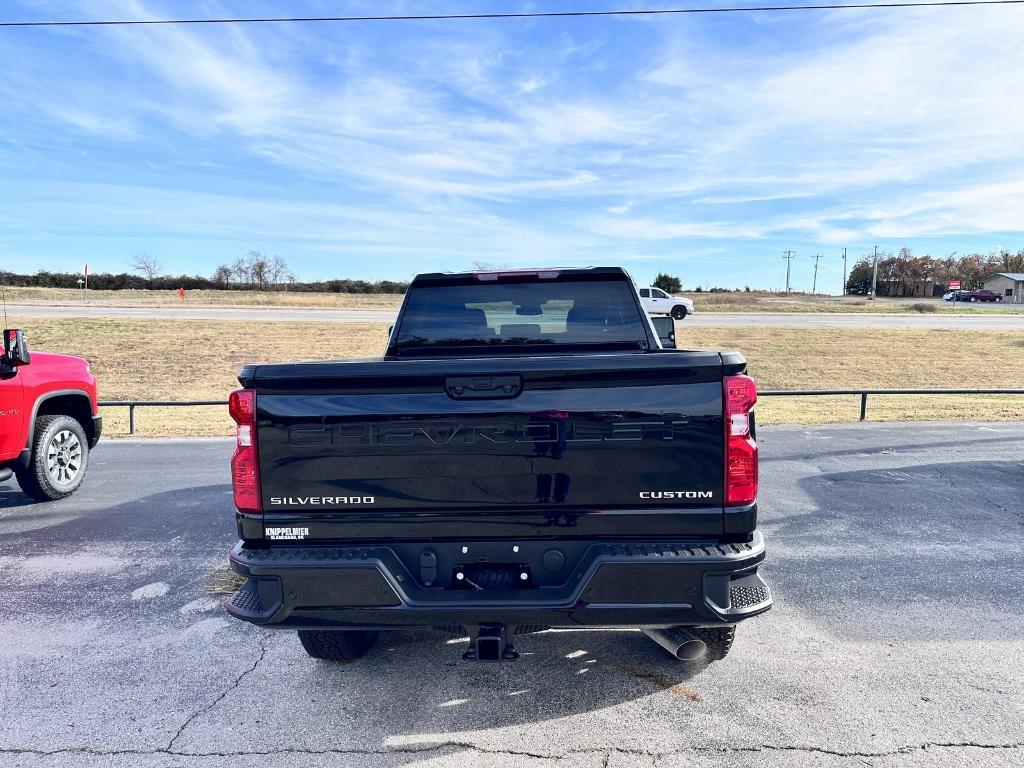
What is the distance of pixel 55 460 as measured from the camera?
7.02 m

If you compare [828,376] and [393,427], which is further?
[828,376]

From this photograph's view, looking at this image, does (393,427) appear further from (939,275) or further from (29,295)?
(939,275)

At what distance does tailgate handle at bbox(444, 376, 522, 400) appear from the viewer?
2746 mm

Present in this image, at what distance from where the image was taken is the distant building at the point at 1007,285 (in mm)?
93250

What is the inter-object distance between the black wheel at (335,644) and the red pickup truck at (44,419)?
13.7 feet

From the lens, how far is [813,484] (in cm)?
752

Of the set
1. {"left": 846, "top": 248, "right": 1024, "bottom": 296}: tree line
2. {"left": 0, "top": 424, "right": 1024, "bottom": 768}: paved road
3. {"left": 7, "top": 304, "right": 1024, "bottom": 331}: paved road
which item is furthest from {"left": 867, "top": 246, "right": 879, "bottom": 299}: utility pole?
{"left": 0, "top": 424, "right": 1024, "bottom": 768}: paved road

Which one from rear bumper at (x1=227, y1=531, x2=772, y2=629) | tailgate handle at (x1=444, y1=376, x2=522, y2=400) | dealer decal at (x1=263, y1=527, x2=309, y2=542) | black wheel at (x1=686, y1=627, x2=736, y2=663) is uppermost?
tailgate handle at (x1=444, y1=376, x2=522, y2=400)

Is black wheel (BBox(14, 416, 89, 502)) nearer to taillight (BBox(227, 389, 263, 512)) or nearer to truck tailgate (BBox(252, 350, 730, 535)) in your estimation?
taillight (BBox(227, 389, 263, 512))

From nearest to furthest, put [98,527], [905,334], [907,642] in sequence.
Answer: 1. [907,642]
2. [98,527]
3. [905,334]

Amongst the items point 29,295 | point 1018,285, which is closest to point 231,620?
point 29,295

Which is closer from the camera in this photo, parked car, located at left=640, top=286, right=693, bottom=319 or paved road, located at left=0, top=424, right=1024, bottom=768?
paved road, located at left=0, top=424, right=1024, bottom=768

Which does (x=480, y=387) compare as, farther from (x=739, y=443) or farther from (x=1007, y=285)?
(x=1007, y=285)

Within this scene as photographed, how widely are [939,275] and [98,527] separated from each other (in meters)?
120
